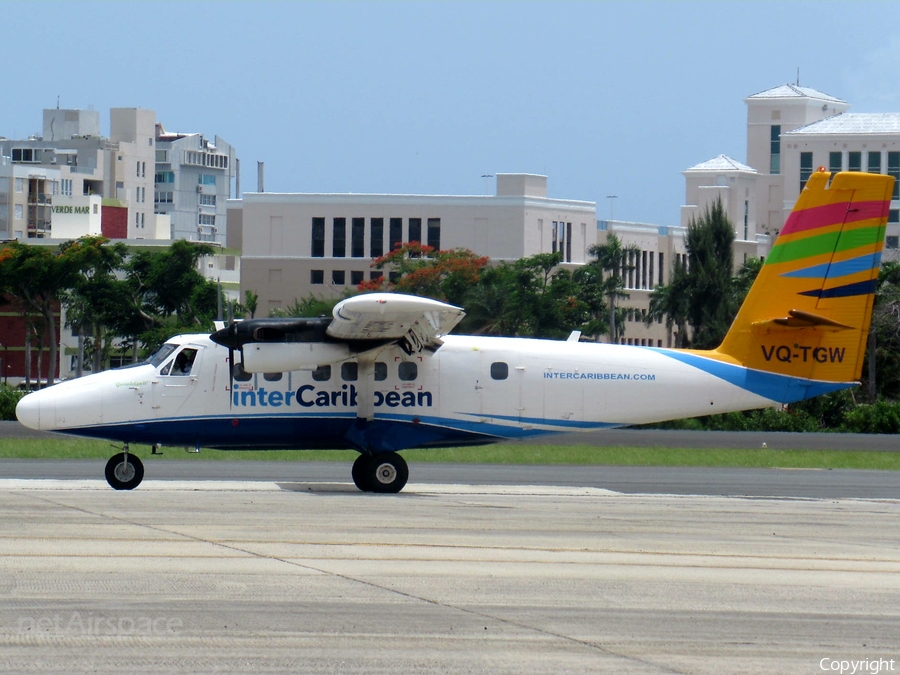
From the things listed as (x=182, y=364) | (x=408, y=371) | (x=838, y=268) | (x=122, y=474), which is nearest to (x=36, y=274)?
(x=182, y=364)

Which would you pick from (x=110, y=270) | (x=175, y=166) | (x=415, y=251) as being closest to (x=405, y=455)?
(x=110, y=270)

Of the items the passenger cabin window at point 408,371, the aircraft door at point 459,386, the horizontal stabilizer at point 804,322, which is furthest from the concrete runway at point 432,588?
the horizontal stabilizer at point 804,322

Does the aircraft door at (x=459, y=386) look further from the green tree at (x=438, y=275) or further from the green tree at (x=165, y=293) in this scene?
the green tree at (x=438, y=275)

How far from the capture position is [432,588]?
11.3 m

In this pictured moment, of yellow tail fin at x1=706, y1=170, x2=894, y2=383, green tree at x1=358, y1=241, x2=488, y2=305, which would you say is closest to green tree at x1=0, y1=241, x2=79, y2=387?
green tree at x1=358, y1=241, x2=488, y2=305

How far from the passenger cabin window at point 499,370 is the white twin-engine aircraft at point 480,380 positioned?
0.07 ft

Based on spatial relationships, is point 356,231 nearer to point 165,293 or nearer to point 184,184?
point 165,293

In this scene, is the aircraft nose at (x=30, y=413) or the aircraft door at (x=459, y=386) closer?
the aircraft nose at (x=30, y=413)

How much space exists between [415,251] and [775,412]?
131ft

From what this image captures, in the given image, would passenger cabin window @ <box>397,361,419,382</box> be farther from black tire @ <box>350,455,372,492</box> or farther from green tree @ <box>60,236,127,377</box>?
green tree @ <box>60,236,127,377</box>

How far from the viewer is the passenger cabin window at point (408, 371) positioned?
20.3 m

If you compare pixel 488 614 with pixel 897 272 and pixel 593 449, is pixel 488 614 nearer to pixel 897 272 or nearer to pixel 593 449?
pixel 593 449

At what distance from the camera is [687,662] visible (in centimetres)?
909

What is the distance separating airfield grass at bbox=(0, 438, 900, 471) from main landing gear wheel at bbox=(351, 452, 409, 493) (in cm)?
788
